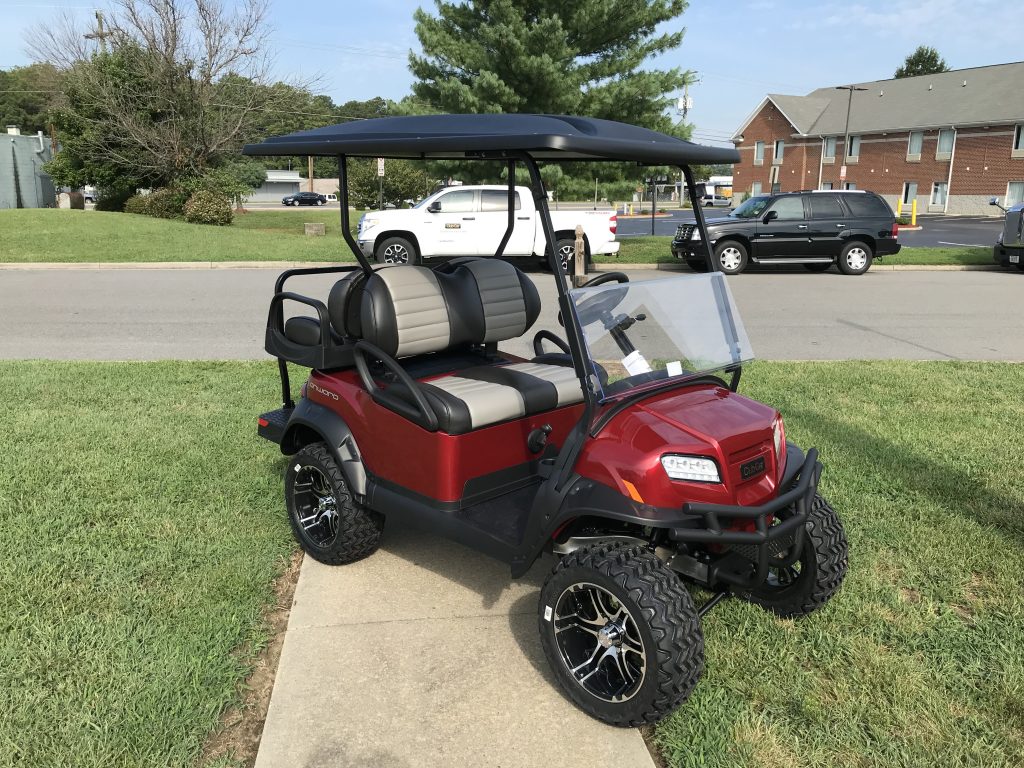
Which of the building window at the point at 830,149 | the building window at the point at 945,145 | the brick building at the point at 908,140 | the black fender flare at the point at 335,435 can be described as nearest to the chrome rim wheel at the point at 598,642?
the black fender flare at the point at 335,435

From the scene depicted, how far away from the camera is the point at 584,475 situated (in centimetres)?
290

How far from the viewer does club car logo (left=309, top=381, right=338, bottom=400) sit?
390 cm

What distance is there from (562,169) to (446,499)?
1736cm

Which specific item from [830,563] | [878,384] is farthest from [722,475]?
[878,384]

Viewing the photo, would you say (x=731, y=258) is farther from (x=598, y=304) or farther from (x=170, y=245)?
(x=598, y=304)

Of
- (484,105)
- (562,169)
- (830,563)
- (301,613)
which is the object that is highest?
(484,105)

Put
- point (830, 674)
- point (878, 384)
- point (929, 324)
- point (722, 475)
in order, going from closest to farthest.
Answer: point (722, 475) → point (830, 674) → point (878, 384) → point (929, 324)

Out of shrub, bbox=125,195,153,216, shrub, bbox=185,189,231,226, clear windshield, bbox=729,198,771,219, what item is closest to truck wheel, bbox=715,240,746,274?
clear windshield, bbox=729,198,771,219

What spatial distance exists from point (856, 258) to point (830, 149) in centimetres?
4283

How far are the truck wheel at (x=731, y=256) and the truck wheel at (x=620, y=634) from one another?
14467 millimetres

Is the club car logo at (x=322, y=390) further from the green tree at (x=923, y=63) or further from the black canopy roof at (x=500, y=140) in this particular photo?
the green tree at (x=923, y=63)

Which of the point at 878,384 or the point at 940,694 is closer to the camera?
the point at 940,694

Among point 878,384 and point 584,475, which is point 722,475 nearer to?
point 584,475

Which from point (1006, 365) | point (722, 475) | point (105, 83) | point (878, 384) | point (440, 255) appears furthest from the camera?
point (105, 83)
